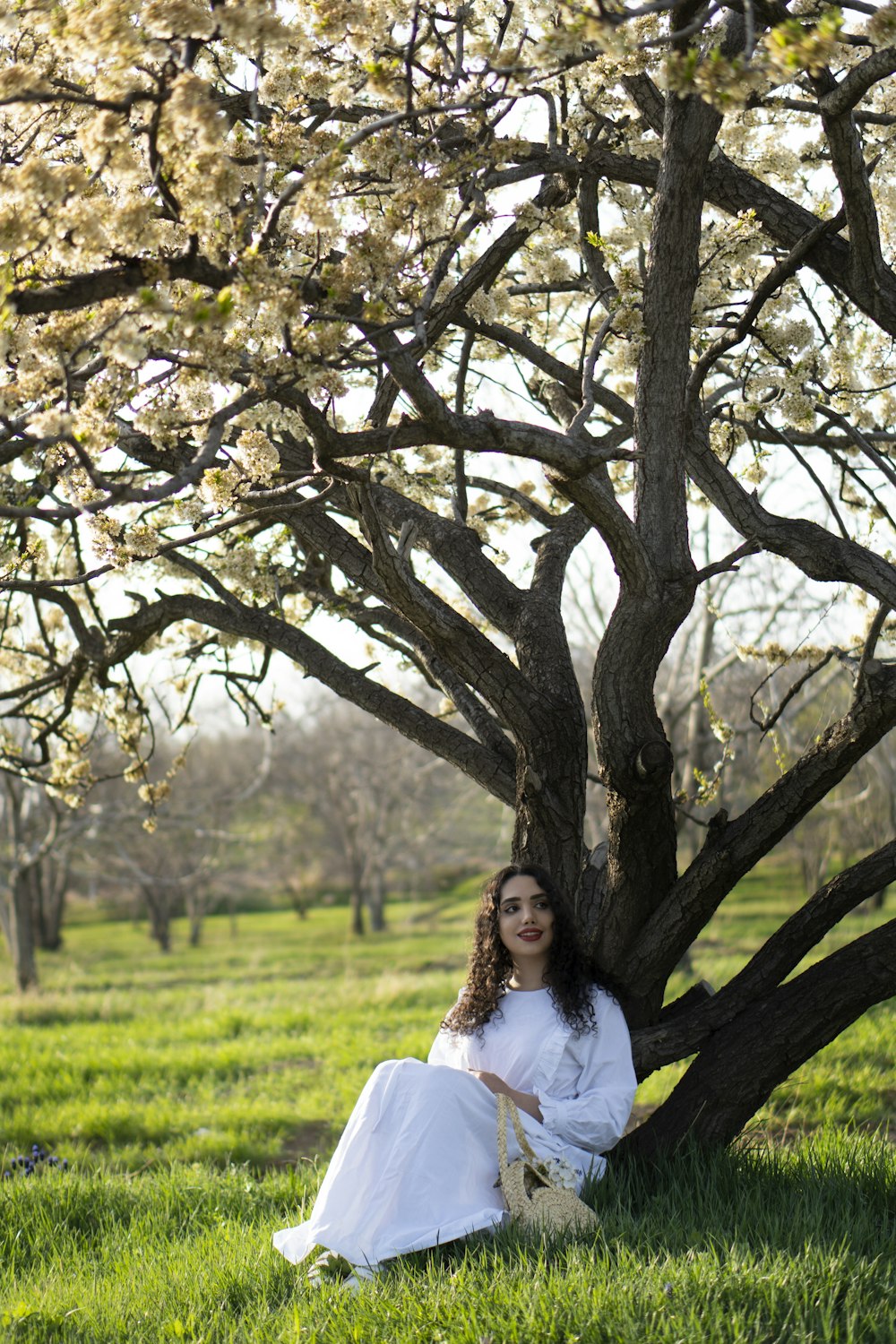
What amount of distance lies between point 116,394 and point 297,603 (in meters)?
3.79

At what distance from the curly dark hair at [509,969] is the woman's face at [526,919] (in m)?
0.02

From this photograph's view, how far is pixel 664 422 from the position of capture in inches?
164

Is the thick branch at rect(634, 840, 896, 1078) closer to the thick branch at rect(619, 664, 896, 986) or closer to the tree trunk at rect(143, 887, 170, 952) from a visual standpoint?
the thick branch at rect(619, 664, 896, 986)

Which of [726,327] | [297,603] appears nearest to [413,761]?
[297,603]

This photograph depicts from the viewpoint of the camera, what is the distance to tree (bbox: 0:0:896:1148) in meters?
2.56

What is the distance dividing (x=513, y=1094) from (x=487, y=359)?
3462 millimetres

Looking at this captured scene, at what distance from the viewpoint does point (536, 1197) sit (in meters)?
3.54

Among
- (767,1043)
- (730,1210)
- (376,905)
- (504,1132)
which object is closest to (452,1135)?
(504,1132)

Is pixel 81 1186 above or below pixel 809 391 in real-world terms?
below

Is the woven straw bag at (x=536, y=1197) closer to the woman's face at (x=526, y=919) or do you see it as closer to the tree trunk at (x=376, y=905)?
the woman's face at (x=526, y=919)

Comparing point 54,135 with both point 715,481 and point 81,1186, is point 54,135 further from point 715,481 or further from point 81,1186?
point 81,1186

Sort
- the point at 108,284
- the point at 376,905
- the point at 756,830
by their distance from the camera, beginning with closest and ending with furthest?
the point at 108,284
the point at 756,830
the point at 376,905

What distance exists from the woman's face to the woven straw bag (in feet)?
2.51

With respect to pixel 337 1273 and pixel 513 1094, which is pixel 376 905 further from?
pixel 337 1273
